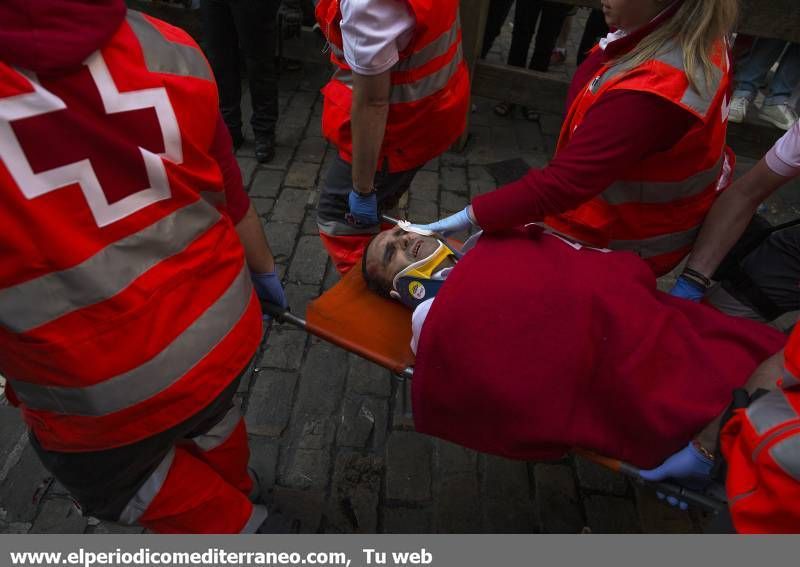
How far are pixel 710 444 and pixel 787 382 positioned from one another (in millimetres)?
340

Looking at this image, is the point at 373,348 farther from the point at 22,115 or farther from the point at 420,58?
the point at 22,115

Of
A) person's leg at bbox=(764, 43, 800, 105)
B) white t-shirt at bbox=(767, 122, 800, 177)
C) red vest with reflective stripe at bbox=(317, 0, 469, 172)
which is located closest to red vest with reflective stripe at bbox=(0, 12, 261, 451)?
red vest with reflective stripe at bbox=(317, 0, 469, 172)

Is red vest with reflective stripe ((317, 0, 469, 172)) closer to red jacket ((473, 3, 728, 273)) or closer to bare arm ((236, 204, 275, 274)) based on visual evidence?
red jacket ((473, 3, 728, 273))

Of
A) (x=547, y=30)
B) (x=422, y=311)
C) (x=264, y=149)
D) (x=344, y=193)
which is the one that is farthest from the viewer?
(x=547, y=30)

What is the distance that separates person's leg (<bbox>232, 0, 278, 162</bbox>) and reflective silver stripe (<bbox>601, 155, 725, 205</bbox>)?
2895mm

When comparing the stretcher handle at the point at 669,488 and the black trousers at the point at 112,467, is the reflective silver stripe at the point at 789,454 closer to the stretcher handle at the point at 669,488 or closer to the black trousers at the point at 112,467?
the stretcher handle at the point at 669,488

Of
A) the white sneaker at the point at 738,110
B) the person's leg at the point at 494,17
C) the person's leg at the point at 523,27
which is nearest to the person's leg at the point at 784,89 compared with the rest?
the white sneaker at the point at 738,110

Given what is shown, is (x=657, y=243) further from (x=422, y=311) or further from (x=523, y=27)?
(x=523, y=27)

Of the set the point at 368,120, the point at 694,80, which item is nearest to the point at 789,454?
the point at 694,80

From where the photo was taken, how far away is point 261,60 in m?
3.95

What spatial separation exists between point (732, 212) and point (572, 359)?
900 millimetres

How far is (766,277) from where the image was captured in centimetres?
207

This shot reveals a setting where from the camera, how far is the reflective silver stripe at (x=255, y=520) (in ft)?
5.80

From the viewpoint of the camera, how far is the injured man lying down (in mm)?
1606
